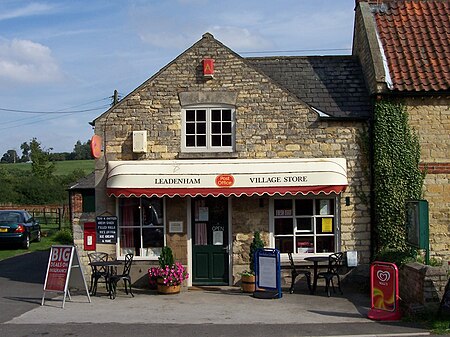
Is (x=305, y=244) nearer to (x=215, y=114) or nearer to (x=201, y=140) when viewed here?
(x=201, y=140)

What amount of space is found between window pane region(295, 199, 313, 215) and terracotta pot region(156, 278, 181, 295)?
12.0ft

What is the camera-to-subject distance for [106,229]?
16.3 meters

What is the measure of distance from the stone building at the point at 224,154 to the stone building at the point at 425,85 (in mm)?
1108

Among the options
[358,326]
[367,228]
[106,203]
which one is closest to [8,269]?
[106,203]

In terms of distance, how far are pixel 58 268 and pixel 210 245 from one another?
13.0 feet

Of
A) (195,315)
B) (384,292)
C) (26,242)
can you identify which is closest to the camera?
(384,292)

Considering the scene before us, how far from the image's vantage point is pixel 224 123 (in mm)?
16375

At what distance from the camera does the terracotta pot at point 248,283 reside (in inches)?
610

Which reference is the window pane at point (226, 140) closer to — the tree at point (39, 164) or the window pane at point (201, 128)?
the window pane at point (201, 128)

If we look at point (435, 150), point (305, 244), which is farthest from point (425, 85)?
point (305, 244)

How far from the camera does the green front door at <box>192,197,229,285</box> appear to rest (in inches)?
642

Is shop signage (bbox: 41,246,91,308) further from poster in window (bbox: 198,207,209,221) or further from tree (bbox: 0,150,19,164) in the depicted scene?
tree (bbox: 0,150,19,164)

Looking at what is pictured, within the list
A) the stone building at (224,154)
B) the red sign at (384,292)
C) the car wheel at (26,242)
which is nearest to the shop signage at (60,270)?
the stone building at (224,154)

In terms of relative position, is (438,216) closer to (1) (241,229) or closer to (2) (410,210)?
(2) (410,210)
